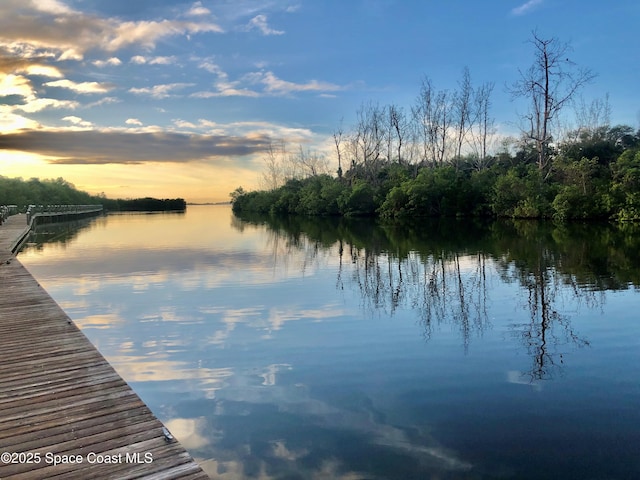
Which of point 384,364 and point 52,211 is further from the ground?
point 52,211

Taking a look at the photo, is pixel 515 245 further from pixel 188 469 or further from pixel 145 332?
pixel 188 469

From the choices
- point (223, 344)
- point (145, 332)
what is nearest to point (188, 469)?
point (223, 344)

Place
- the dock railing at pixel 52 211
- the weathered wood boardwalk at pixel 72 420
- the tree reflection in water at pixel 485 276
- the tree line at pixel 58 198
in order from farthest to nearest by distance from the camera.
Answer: the tree line at pixel 58 198
the dock railing at pixel 52 211
the tree reflection in water at pixel 485 276
the weathered wood boardwalk at pixel 72 420

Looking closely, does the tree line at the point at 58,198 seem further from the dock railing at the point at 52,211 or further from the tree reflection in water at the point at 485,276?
the tree reflection in water at the point at 485,276

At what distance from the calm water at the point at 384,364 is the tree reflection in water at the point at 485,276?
0.19 ft

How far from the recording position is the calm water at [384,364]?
381cm

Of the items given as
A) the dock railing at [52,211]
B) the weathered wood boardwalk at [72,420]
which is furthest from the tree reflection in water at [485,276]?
the dock railing at [52,211]

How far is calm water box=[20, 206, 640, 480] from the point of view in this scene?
12.5ft

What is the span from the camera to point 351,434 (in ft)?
13.6

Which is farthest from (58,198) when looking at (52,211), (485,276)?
(485,276)

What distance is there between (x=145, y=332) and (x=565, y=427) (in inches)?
214

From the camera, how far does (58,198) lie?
64625 mm

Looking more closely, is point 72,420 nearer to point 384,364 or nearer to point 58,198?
point 384,364

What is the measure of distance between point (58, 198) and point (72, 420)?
68.4 metres
